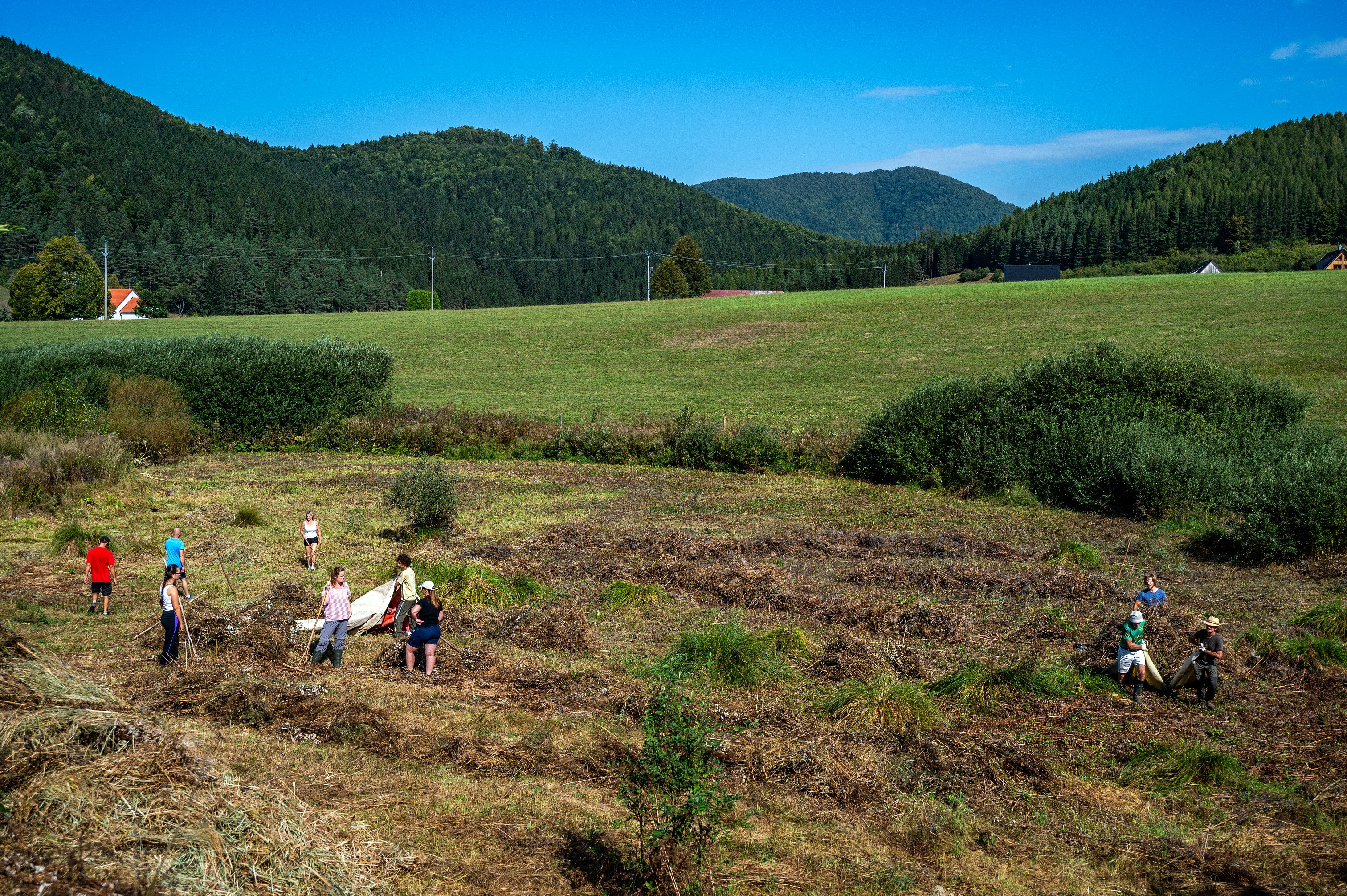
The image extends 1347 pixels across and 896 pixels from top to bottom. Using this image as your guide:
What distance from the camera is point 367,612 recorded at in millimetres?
11812

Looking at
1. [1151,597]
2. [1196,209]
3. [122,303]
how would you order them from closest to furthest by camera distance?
[1151,597] → [122,303] → [1196,209]

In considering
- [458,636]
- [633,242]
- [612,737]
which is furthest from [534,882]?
[633,242]

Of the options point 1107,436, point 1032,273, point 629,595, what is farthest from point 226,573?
point 1032,273

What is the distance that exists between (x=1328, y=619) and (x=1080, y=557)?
417cm

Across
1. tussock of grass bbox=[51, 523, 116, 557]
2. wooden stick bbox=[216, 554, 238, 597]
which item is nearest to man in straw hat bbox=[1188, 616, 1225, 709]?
wooden stick bbox=[216, 554, 238, 597]

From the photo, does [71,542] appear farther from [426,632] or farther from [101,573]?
[426,632]

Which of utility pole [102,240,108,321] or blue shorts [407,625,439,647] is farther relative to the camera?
utility pole [102,240,108,321]

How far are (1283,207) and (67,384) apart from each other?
10844 centimetres

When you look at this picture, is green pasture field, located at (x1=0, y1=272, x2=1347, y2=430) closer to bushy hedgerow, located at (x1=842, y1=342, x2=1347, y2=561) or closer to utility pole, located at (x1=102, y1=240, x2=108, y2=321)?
utility pole, located at (x1=102, y1=240, x2=108, y2=321)

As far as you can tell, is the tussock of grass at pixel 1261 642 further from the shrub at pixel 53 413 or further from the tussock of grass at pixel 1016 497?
the shrub at pixel 53 413

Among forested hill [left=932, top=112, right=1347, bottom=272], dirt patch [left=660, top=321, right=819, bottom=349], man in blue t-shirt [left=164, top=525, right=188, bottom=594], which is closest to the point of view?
man in blue t-shirt [left=164, top=525, right=188, bottom=594]

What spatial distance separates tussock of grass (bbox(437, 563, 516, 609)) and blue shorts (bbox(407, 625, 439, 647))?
249 cm

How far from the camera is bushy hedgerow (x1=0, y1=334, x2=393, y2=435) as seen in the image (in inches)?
1220

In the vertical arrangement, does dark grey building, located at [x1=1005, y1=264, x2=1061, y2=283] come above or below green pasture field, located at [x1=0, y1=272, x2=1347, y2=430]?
above
